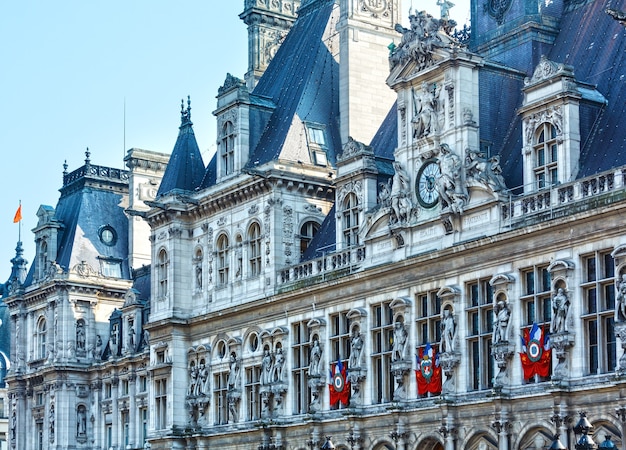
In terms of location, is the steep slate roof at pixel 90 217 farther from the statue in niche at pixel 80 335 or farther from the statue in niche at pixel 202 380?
the statue in niche at pixel 202 380

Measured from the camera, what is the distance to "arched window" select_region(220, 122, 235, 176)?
63875mm

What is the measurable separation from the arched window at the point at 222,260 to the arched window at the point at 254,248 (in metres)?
2.00

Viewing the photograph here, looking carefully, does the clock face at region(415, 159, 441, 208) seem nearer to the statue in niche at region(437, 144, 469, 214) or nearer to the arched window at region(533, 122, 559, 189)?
the statue in niche at region(437, 144, 469, 214)

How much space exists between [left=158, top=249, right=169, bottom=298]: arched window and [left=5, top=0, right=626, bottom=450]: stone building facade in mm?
97

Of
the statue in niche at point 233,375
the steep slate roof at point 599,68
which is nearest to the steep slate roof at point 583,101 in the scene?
the steep slate roof at point 599,68

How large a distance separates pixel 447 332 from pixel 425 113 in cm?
832

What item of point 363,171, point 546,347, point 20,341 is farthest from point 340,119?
point 20,341

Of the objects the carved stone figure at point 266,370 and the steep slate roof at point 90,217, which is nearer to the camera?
the carved stone figure at point 266,370

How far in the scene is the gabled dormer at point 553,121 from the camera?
45.8 m

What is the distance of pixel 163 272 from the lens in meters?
67.4

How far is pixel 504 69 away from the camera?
52.4m

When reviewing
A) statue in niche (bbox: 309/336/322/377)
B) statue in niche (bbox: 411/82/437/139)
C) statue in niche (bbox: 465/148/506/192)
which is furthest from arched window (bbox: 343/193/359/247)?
statue in niche (bbox: 465/148/506/192)

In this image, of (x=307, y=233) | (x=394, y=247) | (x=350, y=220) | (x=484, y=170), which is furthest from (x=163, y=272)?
(x=484, y=170)

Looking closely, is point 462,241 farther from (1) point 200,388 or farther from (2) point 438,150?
(1) point 200,388
